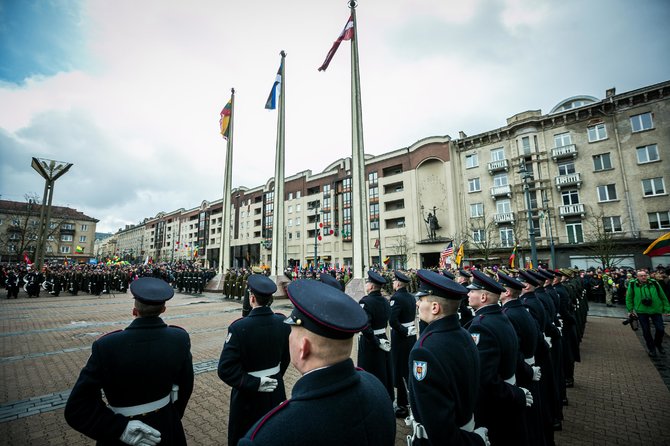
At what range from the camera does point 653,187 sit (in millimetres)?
28625

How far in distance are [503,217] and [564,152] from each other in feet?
30.7

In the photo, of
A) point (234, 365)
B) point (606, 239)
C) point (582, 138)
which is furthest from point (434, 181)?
point (234, 365)

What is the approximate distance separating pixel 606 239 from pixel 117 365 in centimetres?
3625

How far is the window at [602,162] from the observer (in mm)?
31406

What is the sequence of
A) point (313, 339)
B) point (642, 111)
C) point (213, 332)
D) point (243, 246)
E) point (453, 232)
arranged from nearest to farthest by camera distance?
point (313, 339)
point (213, 332)
point (642, 111)
point (453, 232)
point (243, 246)

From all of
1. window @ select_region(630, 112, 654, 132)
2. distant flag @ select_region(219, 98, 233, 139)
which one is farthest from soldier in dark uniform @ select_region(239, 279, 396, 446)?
window @ select_region(630, 112, 654, 132)

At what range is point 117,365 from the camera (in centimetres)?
222

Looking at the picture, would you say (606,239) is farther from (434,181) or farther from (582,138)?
(434,181)

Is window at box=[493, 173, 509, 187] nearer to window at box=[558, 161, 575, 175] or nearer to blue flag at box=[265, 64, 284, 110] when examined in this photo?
window at box=[558, 161, 575, 175]

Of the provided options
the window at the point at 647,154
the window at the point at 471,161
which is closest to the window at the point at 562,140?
the window at the point at 647,154

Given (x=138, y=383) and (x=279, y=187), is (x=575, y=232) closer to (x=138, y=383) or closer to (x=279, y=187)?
(x=279, y=187)

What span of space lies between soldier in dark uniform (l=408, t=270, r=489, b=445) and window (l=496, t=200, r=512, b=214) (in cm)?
3974

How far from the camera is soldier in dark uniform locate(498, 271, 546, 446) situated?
322cm

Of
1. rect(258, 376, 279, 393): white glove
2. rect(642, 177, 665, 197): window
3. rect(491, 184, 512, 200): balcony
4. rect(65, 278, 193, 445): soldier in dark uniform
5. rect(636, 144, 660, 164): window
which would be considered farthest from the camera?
rect(491, 184, 512, 200): balcony
